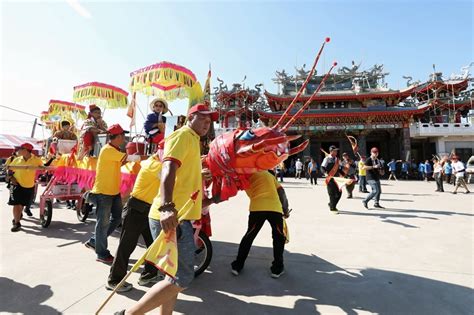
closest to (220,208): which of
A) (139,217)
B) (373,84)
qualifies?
(139,217)

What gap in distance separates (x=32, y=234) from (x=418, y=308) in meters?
5.63

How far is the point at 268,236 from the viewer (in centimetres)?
450

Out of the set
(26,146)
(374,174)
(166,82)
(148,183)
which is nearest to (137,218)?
(148,183)

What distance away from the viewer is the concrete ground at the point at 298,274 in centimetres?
232

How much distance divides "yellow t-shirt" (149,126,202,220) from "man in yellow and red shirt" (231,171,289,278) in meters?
1.22

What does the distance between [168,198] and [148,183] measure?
1063mm

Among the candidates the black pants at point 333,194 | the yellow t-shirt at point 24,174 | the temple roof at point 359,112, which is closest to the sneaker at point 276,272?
the black pants at point 333,194

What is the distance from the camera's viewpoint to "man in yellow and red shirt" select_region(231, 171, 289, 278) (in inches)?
117

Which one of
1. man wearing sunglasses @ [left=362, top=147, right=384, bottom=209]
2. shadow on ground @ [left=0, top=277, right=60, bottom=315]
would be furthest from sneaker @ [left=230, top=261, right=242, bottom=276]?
man wearing sunglasses @ [left=362, top=147, right=384, bottom=209]

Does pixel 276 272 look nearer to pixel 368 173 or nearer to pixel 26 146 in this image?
pixel 368 173

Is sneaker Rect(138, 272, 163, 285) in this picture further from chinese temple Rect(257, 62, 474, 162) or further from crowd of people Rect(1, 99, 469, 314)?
chinese temple Rect(257, 62, 474, 162)

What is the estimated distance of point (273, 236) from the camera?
120 inches

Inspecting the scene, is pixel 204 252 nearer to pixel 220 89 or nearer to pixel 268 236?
pixel 268 236

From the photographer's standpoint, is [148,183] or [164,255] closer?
[164,255]
